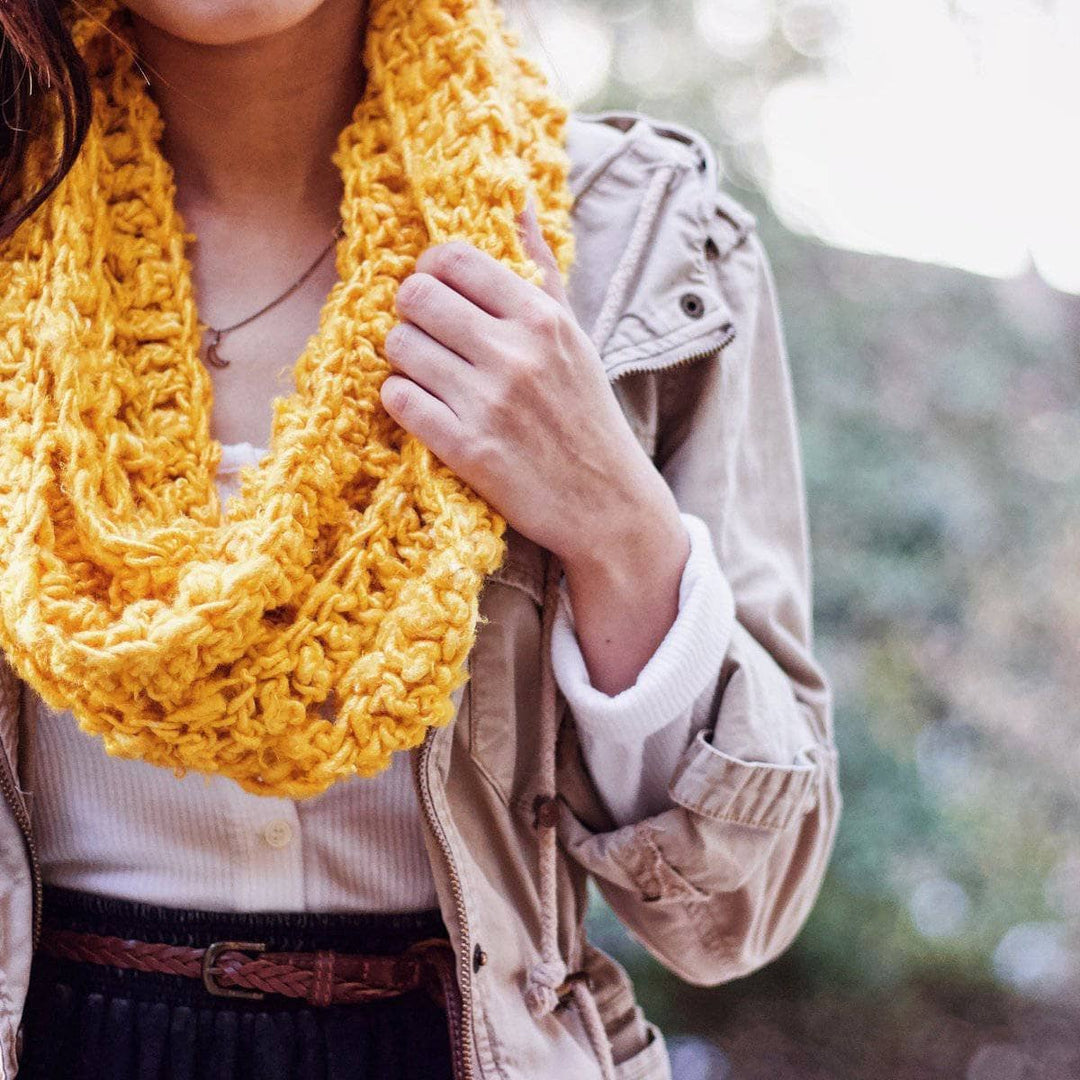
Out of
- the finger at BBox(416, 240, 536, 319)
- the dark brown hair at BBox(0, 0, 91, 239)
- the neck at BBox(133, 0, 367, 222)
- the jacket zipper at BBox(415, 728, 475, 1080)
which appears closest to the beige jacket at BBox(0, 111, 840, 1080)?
the jacket zipper at BBox(415, 728, 475, 1080)

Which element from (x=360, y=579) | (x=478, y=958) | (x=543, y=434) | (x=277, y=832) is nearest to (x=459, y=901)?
(x=478, y=958)

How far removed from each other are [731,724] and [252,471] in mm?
474

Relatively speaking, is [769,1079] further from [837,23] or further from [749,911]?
[837,23]

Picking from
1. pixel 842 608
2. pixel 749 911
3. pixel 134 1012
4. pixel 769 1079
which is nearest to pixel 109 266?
pixel 134 1012

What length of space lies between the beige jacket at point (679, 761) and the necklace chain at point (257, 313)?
0.81 ft

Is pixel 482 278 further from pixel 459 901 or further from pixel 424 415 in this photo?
pixel 459 901

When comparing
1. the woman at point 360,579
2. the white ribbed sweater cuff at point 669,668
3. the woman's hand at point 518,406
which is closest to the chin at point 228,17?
the woman at point 360,579

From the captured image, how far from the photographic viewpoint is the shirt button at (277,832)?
972 millimetres

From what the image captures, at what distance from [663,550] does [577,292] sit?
0.96ft

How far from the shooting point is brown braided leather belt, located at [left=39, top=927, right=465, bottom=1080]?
96cm

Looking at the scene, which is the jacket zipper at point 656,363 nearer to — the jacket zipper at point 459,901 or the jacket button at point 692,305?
the jacket button at point 692,305

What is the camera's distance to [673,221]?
3.67 feet

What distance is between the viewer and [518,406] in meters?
0.95

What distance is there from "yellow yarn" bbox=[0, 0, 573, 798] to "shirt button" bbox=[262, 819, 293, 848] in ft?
0.25
